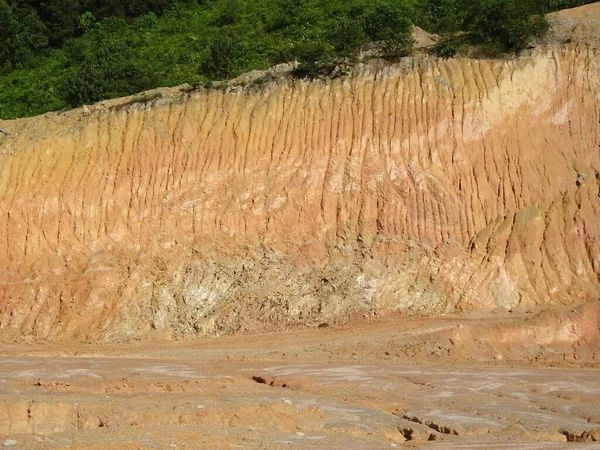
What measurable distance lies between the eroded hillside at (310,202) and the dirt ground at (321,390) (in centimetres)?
135

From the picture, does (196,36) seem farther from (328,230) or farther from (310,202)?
(328,230)

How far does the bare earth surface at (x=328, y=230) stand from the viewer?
19766mm

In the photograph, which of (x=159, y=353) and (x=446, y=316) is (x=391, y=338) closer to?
(x=446, y=316)

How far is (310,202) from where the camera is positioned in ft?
78.4

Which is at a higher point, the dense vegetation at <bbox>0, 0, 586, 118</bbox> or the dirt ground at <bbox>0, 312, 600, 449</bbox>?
the dense vegetation at <bbox>0, 0, 586, 118</bbox>

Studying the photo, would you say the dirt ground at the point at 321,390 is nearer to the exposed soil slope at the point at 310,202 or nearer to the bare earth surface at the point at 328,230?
the bare earth surface at the point at 328,230

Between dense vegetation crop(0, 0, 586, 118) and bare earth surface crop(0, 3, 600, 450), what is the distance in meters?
1.68

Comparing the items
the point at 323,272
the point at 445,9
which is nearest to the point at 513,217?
the point at 323,272

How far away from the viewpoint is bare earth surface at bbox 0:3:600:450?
19.8 metres

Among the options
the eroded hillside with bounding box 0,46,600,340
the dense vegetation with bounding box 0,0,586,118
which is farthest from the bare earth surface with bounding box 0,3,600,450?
the dense vegetation with bounding box 0,0,586,118

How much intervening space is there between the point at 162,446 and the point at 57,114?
1843cm

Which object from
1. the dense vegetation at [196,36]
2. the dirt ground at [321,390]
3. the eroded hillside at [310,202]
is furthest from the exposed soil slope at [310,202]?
the dense vegetation at [196,36]

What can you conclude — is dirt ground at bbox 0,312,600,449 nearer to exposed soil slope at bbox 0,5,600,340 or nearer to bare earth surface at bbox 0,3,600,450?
bare earth surface at bbox 0,3,600,450

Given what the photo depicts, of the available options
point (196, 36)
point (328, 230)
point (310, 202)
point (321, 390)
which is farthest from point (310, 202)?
point (196, 36)
